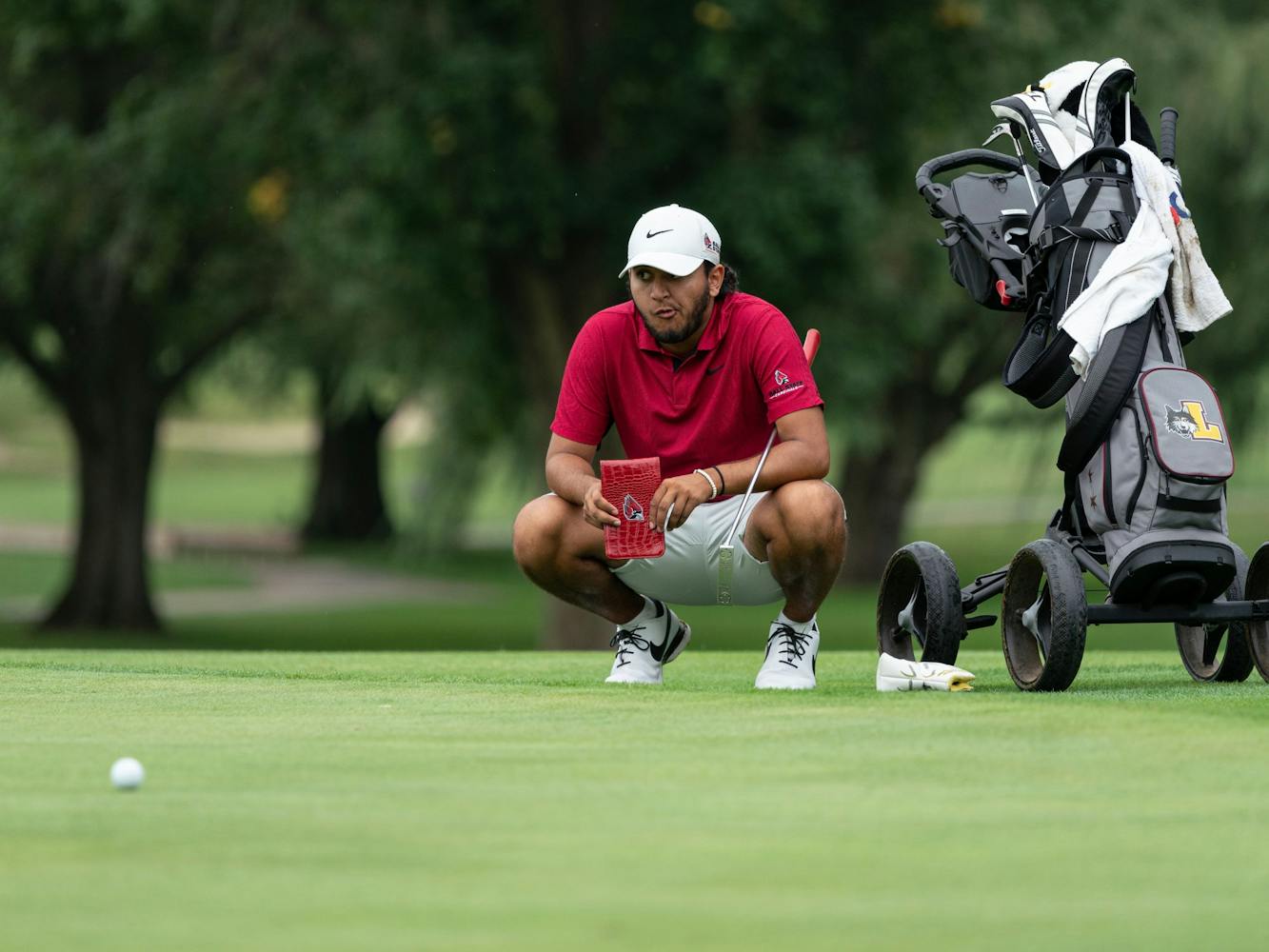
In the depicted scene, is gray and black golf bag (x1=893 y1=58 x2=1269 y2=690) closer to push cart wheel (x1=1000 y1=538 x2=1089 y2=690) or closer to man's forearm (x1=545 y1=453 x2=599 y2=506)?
push cart wheel (x1=1000 y1=538 x2=1089 y2=690)

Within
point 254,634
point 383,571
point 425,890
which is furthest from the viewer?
point 383,571

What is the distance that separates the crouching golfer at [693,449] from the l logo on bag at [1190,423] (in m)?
0.99

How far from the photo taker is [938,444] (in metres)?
25.4

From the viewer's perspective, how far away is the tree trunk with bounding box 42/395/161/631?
70.2 feet

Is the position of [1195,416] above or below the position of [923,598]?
above

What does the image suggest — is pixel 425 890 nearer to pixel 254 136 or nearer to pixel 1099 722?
pixel 1099 722

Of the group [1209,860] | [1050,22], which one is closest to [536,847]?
[1209,860]

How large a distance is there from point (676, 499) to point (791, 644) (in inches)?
26.3

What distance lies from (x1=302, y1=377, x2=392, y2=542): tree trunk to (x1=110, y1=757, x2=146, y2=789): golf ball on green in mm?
30231

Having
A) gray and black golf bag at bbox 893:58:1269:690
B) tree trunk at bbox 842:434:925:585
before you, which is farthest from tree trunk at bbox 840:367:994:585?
gray and black golf bag at bbox 893:58:1269:690

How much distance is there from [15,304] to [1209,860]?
18202 millimetres

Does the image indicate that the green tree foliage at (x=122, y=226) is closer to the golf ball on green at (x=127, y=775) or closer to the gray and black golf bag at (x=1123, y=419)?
the gray and black golf bag at (x=1123, y=419)

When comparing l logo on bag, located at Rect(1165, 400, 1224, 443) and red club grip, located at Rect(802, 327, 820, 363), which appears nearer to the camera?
l logo on bag, located at Rect(1165, 400, 1224, 443)

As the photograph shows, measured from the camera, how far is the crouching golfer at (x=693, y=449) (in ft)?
20.9
